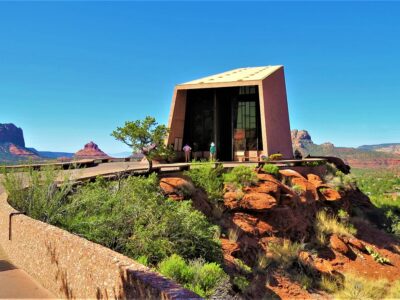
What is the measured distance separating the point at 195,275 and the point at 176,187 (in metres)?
5.97

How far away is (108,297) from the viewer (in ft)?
17.6

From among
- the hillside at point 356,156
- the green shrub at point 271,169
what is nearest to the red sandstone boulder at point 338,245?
the green shrub at point 271,169

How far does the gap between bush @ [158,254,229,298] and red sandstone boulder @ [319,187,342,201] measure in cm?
1150

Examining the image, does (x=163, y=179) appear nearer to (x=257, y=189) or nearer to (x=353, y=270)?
(x=257, y=189)

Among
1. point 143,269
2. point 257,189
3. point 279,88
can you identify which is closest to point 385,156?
point 279,88

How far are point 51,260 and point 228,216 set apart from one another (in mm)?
8300

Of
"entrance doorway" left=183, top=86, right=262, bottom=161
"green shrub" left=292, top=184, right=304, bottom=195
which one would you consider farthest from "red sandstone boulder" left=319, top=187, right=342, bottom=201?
"entrance doorway" left=183, top=86, right=262, bottom=161

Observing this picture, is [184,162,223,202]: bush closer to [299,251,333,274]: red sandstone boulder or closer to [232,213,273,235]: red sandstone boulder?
[232,213,273,235]: red sandstone boulder

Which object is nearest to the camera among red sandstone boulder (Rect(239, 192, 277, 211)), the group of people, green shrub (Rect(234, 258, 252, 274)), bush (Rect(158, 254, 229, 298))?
bush (Rect(158, 254, 229, 298))

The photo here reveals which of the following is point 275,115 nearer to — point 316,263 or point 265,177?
point 265,177

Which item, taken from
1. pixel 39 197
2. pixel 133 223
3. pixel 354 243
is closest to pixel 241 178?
pixel 354 243

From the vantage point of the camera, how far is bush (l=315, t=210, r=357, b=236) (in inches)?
651

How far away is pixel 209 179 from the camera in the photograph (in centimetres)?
1517

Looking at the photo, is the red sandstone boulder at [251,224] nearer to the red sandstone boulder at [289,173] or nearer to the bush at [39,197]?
the red sandstone boulder at [289,173]
